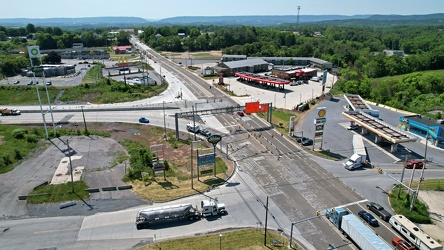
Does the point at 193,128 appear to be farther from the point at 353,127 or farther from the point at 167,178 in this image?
the point at 353,127

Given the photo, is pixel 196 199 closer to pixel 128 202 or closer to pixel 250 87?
pixel 128 202

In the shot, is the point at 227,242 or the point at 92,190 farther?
the point at 92,190

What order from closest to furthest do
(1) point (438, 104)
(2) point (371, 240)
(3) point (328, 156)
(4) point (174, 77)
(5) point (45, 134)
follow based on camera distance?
(2) point (371, 240) < (3) point (328, 156) < (5) point (45, 134) < (1) point (438, 104) < (4) point (174, 77)

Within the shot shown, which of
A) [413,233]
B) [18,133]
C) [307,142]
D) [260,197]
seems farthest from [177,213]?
[18,133]

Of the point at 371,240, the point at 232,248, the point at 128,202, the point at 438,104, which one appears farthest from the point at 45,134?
the point at 438,104

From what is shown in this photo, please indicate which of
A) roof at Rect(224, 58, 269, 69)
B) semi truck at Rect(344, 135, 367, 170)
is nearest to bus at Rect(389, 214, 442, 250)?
semi truck at Rect(344, 135, 367, 170)

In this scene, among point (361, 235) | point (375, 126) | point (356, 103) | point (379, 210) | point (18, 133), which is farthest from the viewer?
point (356, 103)
